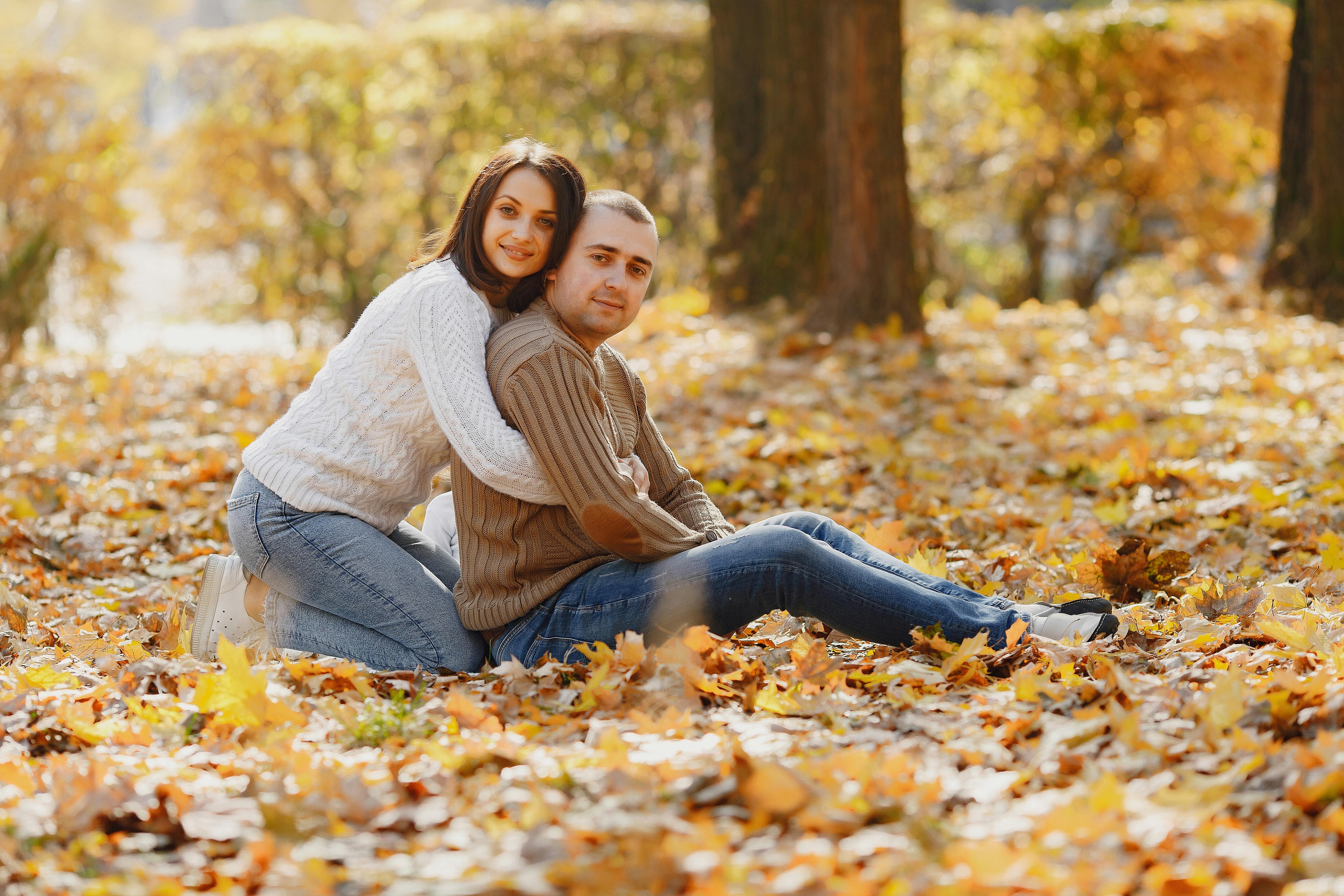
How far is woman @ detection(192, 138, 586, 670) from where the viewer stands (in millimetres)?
2922

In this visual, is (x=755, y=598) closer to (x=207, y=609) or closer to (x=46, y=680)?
(x=207, y=609)

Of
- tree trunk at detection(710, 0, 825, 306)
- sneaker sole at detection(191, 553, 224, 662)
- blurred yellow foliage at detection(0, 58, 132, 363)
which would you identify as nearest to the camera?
sneaker sole at detection(191, 553, 224, 662)

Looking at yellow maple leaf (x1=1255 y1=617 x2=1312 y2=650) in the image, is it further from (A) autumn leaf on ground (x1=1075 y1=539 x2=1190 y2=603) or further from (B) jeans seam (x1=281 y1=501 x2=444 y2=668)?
(B) jeans seam (x1=281 y1=501 x2=444 y2=668)

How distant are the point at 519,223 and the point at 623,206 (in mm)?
262

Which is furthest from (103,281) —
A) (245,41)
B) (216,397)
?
(216,397)

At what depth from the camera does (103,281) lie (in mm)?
9992

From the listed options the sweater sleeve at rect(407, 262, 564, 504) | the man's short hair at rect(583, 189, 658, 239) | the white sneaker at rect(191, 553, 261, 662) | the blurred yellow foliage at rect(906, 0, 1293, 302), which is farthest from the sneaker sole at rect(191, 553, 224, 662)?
the blurred yellow foliage at rect(906, 0, 1293, 302)

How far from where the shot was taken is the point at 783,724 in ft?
7.97

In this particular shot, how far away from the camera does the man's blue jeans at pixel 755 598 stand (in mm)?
2701

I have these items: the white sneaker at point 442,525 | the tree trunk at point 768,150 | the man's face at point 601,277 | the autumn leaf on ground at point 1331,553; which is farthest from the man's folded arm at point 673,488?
the tree trunk at point 768,150

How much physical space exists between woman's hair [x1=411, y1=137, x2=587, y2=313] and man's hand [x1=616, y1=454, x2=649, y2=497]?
463mm

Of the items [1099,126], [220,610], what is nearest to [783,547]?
[220,610]

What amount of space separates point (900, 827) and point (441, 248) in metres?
1.89

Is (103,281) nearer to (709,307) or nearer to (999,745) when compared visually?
(709,307)
